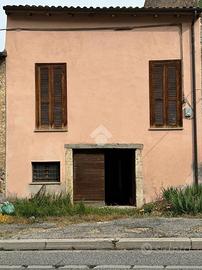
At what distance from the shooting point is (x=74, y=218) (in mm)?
13781

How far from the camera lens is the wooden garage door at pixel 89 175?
17359 millimetres

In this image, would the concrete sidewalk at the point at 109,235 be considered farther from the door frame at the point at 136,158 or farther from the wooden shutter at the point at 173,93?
the wooden shutter at the point at 173,93

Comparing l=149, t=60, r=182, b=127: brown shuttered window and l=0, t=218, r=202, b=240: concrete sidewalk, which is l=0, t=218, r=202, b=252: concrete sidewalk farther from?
l=149, t=60, r=182, b=127: brown shuttered window

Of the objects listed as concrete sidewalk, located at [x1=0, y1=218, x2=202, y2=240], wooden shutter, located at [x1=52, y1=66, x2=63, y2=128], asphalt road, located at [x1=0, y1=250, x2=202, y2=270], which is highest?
wooden shutter, located at [x1=52, y1=66, x2=63, y2=128]

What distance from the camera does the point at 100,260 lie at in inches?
360

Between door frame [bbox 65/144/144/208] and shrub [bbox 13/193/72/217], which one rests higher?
door frame [bbox 65/144/144/208]

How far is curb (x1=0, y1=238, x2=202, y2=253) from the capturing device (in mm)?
10271

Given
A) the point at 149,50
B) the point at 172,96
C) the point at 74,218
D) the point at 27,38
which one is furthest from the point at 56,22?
the point at 74,218

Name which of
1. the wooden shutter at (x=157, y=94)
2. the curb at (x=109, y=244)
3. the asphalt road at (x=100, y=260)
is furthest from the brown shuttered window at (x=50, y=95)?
the asphalt road at (x=100, y=260)

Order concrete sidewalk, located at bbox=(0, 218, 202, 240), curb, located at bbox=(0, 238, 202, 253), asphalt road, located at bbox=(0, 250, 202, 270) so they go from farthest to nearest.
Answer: concrete sidewalk, located at bbox=(0, 218, 202, 240), curb, located at bbox=(0, 238, 202, 253), asphalt road, located at bbox=(0, 250, 202, 270)

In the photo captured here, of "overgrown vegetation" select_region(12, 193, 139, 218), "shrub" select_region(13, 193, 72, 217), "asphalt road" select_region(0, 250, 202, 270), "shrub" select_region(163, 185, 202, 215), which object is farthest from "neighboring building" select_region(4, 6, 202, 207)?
"asphalt road" select_region(0, 250, 202, 270)

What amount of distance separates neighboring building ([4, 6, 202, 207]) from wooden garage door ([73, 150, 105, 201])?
0.12 feet

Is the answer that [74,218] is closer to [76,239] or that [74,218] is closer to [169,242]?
[76,239]

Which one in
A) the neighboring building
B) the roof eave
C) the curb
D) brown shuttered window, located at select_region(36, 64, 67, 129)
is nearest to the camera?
the curb
